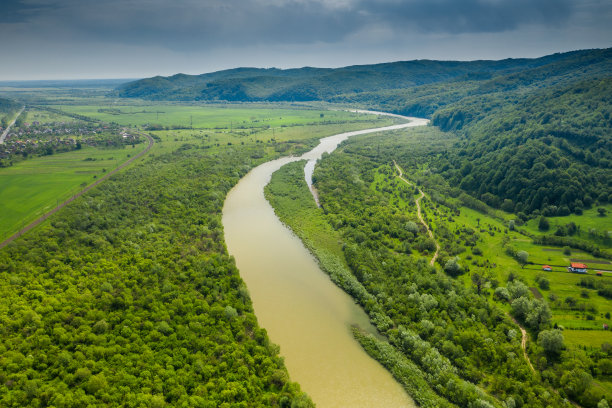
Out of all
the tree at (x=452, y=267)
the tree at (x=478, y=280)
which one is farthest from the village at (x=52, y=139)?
the tree at (x=478, y=280)

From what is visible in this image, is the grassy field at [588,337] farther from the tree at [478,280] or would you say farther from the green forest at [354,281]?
the tree at [478,280]

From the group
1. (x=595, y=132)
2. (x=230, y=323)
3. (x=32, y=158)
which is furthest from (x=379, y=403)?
(x=32, y=158)

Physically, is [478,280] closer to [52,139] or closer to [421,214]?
[421,214]

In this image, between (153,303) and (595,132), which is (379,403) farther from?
(595,132)

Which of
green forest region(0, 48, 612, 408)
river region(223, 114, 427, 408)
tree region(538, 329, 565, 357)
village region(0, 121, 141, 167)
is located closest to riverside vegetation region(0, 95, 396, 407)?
green forest region(0, 48, 612, 408)

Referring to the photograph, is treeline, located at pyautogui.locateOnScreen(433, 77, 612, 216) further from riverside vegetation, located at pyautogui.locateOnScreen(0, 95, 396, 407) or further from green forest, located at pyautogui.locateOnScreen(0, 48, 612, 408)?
riverside vegetation, located at pyautogui.locateOnScreen(0, 95, 396, 407)

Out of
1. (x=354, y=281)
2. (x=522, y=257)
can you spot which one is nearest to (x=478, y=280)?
(x=522, y=257)
